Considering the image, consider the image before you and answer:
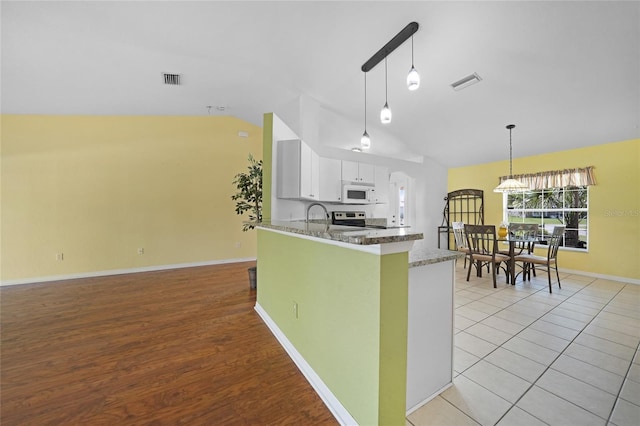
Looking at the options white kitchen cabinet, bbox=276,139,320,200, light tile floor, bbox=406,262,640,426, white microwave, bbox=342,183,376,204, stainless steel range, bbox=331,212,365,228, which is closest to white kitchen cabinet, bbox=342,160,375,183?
white microwave, bbox=342,183,376,204

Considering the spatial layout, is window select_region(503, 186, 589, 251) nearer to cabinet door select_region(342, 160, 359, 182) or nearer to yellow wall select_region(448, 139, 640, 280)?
yellow wall select_region(448, 139, 640, 280)

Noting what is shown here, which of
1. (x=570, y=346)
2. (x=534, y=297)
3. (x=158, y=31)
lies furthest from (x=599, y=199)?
(x=158, y=31)

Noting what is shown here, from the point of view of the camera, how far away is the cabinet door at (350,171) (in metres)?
4.23

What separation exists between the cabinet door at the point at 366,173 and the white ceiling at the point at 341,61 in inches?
35.4

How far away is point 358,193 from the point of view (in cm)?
438

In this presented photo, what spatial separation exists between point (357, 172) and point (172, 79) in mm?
3207

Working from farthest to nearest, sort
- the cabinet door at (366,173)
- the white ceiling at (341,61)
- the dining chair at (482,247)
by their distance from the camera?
the cabinet door at (366,173)
the dining chair at (482,247)
the white ceiling at (341,61)

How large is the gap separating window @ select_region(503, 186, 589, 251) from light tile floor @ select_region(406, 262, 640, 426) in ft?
4.91

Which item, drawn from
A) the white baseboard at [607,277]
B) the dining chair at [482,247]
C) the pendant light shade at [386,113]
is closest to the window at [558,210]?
the white baseboard at [607,277]

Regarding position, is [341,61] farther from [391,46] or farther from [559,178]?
[559,178]

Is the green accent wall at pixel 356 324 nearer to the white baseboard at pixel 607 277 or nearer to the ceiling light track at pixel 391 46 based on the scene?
the ceiling light track at pixel 391 46

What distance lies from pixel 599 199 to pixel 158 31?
6904mm

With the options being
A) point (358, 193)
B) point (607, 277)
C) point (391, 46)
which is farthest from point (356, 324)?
point (607, 277)

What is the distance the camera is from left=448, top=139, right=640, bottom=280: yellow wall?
3.73 m
